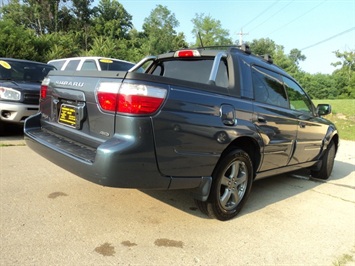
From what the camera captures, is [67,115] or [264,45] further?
[264,45]

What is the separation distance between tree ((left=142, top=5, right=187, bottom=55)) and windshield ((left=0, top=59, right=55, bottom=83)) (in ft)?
137

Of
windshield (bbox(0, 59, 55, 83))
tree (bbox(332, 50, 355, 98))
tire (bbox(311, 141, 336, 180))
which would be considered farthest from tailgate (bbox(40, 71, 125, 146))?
tree (bbox(332, 50, 355, 98))

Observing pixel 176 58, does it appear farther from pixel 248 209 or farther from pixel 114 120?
pixel 248 209

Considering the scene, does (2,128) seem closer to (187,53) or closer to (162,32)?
(187,53)

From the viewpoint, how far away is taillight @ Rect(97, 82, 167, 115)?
2.41 meters

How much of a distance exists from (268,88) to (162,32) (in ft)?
185

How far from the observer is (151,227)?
2998mm

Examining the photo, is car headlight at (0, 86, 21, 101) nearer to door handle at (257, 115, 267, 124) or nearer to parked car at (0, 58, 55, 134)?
parked car at (0, 58, 55, 134)

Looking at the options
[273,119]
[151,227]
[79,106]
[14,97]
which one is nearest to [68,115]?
[79,106]

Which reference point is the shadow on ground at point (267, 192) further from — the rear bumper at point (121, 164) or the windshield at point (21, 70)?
the windshield at point (21, 70)

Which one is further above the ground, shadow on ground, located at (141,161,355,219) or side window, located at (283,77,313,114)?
side window, located at (283,77,313,114)

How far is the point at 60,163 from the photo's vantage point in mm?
2850

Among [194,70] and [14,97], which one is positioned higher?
[194,70]

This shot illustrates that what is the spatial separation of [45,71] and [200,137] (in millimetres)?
5954
